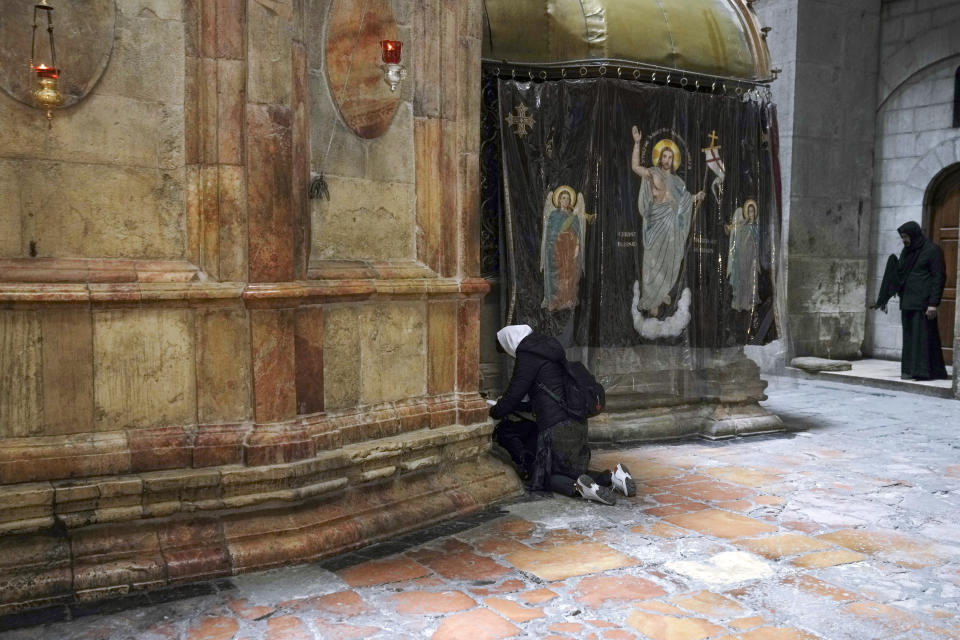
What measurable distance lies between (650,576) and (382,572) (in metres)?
1.37

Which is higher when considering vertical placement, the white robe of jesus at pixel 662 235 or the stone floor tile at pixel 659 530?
the white robe of jesus at pixel 662 235

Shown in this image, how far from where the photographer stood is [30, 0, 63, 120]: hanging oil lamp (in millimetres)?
4082

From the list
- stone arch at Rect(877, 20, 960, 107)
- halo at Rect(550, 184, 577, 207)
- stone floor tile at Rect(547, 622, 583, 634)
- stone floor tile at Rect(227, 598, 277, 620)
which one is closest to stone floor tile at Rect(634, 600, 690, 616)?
stone floor tile at Rect(547, 622, 583, 634)

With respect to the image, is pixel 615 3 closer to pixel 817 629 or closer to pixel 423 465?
pixel 423 465

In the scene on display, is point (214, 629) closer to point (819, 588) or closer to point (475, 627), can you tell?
point (475, 627)

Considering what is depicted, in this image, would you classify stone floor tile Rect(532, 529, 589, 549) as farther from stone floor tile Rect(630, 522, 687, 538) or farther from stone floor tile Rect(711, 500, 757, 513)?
stone floor tile Rect(711, 500, 757, 513)

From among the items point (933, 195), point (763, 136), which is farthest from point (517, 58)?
point (933, 195)

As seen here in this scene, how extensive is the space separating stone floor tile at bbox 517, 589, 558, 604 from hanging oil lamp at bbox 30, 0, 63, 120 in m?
3.23

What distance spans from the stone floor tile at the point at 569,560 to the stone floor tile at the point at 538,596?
6.3 inches

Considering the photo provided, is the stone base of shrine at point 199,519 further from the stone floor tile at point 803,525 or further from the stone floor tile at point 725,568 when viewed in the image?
the stone floor tile at point 803,525

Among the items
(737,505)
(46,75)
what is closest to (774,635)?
(737,505)

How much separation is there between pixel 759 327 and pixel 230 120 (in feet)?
19.2

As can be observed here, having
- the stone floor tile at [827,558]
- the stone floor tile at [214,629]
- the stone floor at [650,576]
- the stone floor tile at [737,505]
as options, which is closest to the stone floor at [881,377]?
the stone floor at [650,576]

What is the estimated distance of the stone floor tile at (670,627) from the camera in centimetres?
381
